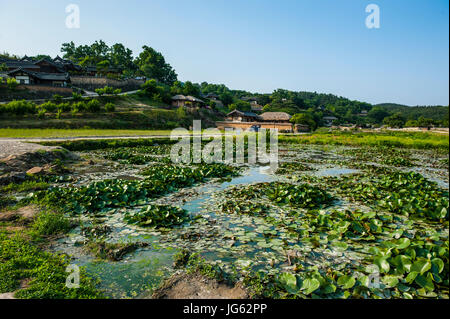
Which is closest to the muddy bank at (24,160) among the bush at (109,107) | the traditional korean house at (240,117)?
the bush at (109,107)

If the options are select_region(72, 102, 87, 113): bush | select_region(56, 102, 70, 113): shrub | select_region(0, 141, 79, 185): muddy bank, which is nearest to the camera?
select_region(0, 141, 79, 185): muddy bank

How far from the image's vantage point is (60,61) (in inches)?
2124

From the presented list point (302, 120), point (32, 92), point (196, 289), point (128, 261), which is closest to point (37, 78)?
point (32, 92)

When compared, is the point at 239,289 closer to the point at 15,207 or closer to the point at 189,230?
the point at 189,230

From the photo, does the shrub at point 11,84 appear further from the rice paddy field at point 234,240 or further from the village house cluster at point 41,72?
the rice paddy field at point 234,240

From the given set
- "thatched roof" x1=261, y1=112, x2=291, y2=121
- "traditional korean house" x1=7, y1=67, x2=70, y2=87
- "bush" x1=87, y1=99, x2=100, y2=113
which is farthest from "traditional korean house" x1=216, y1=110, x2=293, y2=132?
"traditional korean house" x1=7, y1=67, x2=70, y2=87

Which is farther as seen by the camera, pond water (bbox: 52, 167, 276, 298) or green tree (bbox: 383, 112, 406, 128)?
green tree (bbox: 383, 112, 406, 128)

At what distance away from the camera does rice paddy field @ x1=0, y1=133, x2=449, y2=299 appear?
307cm

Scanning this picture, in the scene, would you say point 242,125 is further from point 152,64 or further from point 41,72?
point 41,72

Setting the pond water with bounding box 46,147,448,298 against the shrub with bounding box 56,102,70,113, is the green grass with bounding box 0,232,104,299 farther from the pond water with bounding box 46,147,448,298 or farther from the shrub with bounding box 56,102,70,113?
the shrub with bounding box 56,102,70,113

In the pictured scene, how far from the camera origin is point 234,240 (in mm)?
4391

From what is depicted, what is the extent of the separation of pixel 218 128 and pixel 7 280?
4404 cm

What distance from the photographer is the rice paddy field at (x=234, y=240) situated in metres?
3.07
